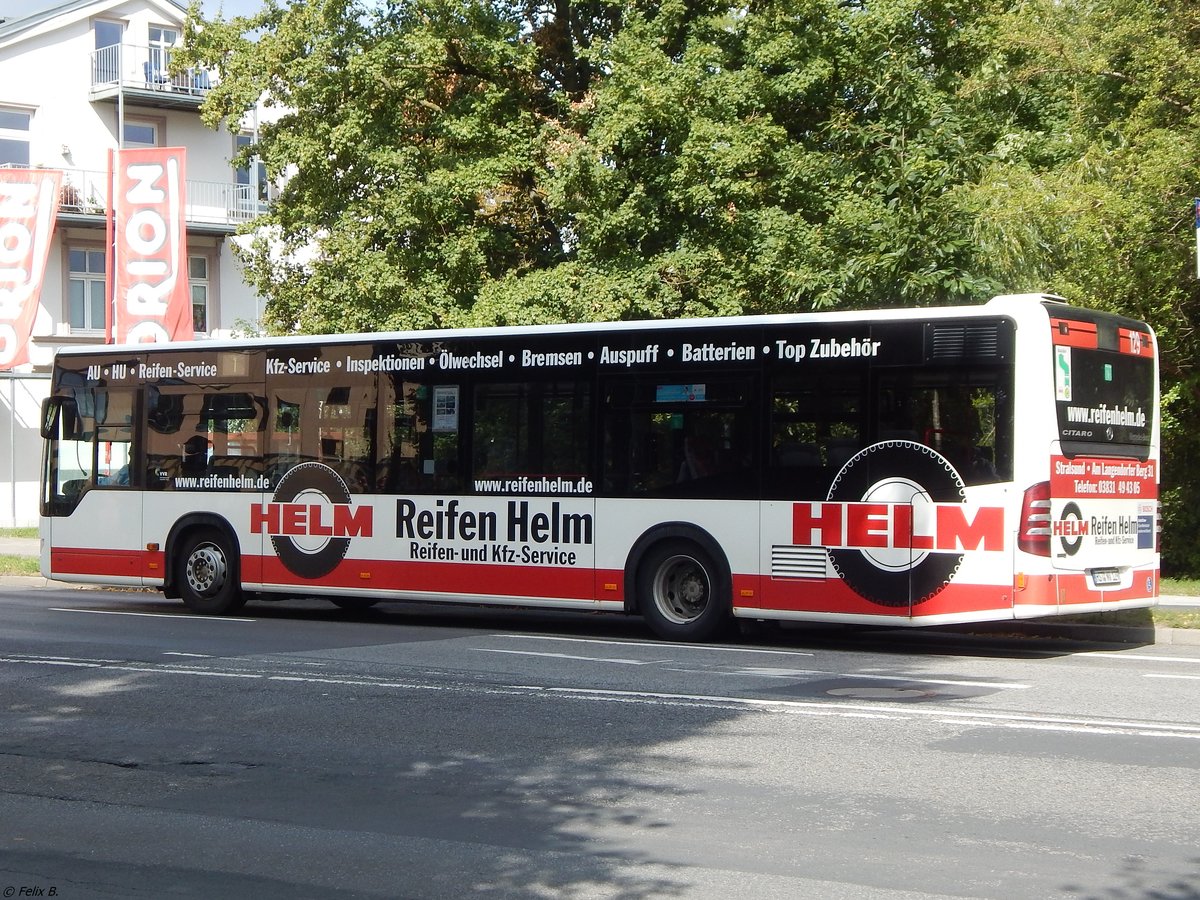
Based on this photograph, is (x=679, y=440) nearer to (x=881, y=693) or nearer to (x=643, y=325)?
(x=643, y=325)

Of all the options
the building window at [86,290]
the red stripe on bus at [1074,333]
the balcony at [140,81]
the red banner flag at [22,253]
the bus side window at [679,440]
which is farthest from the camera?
the balcony at [140,81]

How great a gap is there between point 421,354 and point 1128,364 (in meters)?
7.12

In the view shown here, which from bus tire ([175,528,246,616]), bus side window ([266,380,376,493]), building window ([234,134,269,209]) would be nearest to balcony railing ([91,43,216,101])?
building window ([234,134,269,209])

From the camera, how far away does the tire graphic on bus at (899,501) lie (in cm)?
1316

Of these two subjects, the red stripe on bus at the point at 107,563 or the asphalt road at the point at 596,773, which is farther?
the red stripe on bus at the point at 107,563

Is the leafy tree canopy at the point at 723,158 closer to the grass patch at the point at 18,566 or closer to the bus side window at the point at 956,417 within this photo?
the bus side window at the point at 956,417

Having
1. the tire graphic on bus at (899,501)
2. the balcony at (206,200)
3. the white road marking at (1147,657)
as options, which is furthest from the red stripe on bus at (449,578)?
the balcony at (206,200)

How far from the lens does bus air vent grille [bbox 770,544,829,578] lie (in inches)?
543

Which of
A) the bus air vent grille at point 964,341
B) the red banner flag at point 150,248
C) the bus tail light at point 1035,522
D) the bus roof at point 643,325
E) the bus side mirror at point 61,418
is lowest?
the bus tail light at point 1035,522

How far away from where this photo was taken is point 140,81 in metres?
45.0

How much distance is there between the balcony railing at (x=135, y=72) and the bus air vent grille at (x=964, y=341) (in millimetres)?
→ 35230

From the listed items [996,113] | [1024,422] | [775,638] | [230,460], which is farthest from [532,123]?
[1024,422]

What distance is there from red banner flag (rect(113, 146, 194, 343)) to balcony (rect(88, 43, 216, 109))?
1744 cm

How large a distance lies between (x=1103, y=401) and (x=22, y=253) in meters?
25.8
